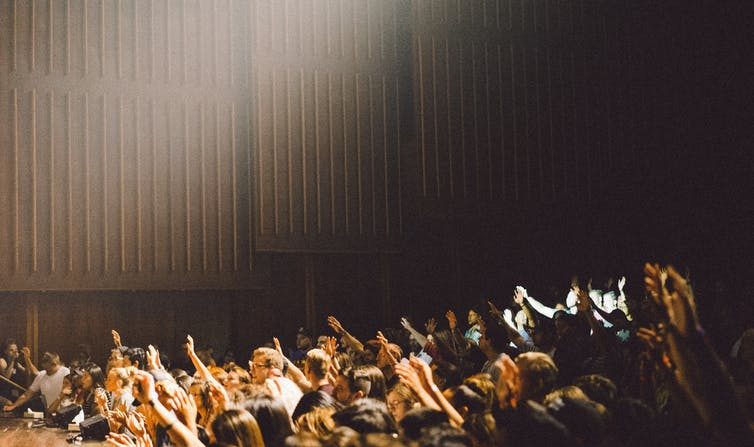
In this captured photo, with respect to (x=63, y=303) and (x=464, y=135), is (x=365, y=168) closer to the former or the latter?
(x=464, y=135)

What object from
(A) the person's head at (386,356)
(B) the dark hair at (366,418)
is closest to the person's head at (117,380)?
(A) the person's head at (386,356)

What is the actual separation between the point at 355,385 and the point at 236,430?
1.78m


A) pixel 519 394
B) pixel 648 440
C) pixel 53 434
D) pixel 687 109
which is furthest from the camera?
pixel 687 109

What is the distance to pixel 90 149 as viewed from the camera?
12.1m

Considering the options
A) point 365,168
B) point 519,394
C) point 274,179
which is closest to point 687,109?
point 365,168

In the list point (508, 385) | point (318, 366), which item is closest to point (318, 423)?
point (508, 385)

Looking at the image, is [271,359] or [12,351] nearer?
[271,359]

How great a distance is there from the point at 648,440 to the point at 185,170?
10353mm

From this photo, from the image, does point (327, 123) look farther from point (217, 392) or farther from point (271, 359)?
point (217, 392)

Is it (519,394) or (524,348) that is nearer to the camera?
(519,394)

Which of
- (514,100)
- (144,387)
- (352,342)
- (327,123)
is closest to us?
(144,387)

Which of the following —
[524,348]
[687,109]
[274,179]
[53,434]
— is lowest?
[53,434]

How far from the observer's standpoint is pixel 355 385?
4.98 m

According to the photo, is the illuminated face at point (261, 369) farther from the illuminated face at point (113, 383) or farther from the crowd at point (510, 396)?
the illuminated face at point (113, 383)
